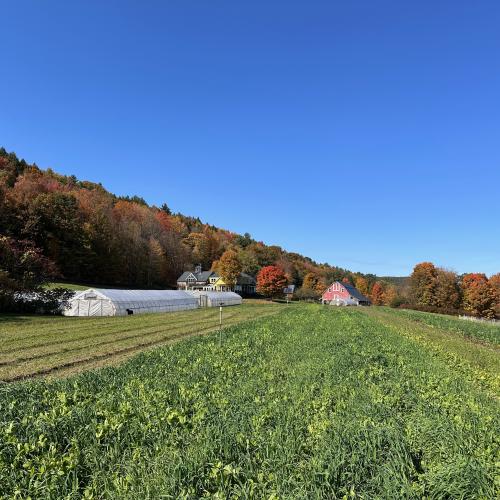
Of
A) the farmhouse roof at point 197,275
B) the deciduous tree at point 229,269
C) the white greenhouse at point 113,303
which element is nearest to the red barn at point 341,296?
the deciduous tree at point 229,269

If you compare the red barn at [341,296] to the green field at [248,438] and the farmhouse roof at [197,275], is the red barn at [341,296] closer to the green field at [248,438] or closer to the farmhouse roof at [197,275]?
the farmhouse roof at [197,275]

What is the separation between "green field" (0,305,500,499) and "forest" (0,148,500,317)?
96.4ft

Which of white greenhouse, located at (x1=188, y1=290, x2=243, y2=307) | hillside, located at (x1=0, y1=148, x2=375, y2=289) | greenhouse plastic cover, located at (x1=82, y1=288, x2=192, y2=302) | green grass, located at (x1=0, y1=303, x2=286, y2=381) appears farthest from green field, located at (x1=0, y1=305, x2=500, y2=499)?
white greenhouse, located at (x1=188, y1=290, x2=243, y2=307)

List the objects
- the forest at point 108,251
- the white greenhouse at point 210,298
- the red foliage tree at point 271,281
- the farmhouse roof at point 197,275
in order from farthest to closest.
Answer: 1. the farmhouse roof at point 197,275
2. the red foliage tree at point 271,281
3. the white greenhouse at point 210,298
4. the forest at point 108,251

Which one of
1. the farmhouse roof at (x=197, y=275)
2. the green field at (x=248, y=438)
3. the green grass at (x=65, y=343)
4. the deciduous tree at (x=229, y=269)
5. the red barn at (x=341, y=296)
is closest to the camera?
the green field at (x=248, y=438)

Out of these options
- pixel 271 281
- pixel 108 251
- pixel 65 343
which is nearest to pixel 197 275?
pixel 271 281

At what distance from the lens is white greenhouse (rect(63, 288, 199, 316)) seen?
35844 millimetres

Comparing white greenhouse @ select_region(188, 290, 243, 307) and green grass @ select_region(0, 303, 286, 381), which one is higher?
white greenhouse @ select_region(188, 290, 243, 307)

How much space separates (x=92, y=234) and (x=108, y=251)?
6117mm

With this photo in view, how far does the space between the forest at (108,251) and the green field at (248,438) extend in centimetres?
2939

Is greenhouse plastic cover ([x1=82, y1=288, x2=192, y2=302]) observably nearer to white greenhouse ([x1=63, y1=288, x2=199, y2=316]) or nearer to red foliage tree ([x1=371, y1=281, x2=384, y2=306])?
white greenhouse ([x1=63, y1=288, x2=199, y2=316])

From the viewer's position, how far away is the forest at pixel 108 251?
40.1m

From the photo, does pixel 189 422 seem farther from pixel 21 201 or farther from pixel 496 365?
pixel 21 201

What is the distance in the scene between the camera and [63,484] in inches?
185
